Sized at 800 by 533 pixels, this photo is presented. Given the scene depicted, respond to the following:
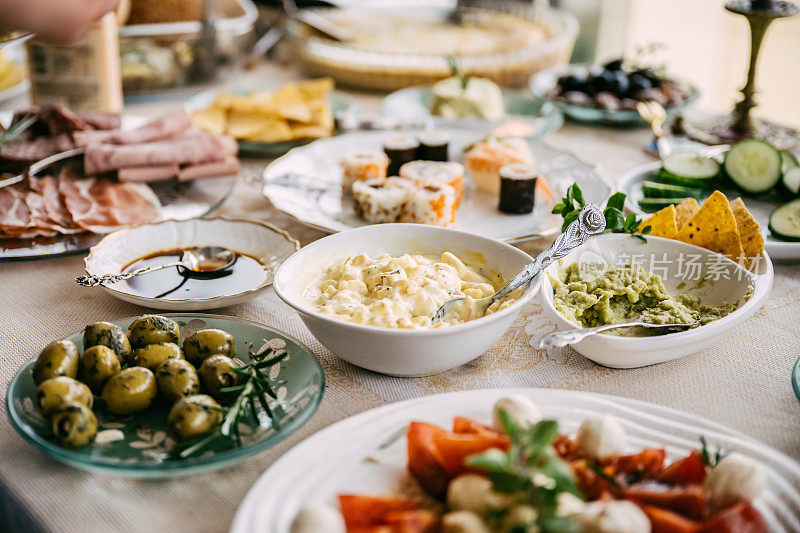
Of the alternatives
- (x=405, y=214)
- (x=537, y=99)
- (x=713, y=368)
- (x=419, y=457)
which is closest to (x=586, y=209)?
(x=713, y=368)

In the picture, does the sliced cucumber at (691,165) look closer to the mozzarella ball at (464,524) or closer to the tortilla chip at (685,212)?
the tortilla chip at (685,212)

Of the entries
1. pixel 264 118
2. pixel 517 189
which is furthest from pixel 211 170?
pixel 517 189

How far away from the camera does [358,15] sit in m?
3.31

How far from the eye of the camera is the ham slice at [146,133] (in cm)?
186

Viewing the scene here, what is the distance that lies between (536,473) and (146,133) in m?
1.53

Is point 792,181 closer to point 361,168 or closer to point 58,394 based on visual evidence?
point 361,168

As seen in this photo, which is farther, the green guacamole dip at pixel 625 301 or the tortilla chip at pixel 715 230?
the tortilla chip at pixel 715 230

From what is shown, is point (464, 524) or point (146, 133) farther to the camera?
point (146, 133)

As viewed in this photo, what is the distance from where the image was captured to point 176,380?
40.0 inches

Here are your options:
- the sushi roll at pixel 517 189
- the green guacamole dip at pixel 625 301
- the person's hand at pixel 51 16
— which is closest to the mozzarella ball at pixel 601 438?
the green guacamole dip at pixel 625 301

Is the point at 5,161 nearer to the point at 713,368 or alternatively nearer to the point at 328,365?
the point at 328,365

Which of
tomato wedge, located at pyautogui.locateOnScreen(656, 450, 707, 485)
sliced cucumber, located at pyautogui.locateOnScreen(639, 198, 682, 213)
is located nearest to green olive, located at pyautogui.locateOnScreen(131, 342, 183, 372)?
tomato wedge, located at pyautogui.locateOnScreen(656, 450, 707, 485)

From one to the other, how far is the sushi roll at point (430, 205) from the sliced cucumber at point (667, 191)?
0.52m

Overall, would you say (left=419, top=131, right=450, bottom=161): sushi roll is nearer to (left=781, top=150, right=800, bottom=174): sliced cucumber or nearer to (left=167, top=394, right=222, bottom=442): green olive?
(left=781, top=150, right=800, bottom=174): sliced cucumber
